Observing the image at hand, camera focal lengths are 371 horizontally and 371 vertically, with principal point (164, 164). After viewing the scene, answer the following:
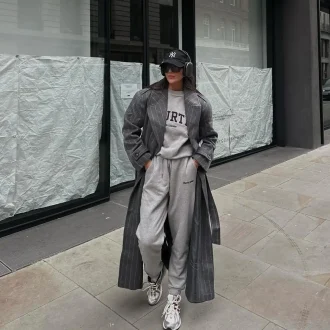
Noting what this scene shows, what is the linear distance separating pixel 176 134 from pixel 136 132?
27cm

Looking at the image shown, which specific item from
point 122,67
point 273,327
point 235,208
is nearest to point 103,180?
point 122,67

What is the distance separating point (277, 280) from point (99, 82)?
10.8 ft

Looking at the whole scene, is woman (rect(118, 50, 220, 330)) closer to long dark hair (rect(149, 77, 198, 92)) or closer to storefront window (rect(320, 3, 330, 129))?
long dark hair (rect(149, 77, 198, 92))

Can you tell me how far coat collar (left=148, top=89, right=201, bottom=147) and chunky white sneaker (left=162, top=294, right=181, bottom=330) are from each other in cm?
108

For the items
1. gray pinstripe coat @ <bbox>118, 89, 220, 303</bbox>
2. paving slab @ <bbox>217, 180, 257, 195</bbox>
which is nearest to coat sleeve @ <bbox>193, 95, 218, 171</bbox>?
gray pinstripe coat @ <bbox>118, 89, 220, 303</bbox>

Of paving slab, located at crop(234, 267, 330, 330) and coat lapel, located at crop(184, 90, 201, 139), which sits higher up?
coat lapel, located at crop(184, 90, 201, 139)

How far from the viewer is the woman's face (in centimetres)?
239

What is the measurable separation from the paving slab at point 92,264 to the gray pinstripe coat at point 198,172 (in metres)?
0.58

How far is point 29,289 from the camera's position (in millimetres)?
3008

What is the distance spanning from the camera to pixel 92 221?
4449 millimetres

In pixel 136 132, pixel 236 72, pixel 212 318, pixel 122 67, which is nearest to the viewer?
pixel 136 132

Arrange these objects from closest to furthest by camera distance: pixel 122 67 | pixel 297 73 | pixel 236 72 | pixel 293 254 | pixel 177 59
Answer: pixel 177 59, pixel 293 254, pixel 122 67, pixel 236 72, pixel 297 73

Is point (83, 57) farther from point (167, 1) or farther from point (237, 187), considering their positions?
point (237, 187)

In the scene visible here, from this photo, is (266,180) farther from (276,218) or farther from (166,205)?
(166,205)
